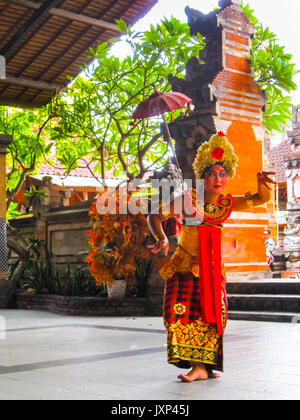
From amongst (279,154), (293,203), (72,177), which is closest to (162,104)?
(293,203)

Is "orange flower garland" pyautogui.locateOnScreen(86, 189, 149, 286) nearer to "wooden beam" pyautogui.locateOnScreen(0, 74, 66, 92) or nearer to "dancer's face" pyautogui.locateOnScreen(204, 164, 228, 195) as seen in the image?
"dancer's face" pyautogui.locateOnScreen(204, 164, 228, 195)

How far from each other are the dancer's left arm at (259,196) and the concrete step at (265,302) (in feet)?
12.7

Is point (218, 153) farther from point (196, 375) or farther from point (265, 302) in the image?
point (265, 302)

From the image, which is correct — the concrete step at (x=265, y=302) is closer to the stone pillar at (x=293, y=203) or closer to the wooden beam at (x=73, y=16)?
the wooden beam at (x=73, y=16)

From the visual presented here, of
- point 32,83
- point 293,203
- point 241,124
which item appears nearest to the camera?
point 241,124

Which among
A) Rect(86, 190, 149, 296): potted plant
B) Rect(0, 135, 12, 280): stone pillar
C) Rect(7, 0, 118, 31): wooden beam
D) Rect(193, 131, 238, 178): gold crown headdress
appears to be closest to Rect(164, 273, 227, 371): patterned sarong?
Rect(193, 131, 238, 178): gold crown headdress

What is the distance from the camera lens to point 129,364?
546cm

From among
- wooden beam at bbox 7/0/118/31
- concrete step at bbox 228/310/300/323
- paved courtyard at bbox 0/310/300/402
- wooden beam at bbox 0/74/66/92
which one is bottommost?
paved courtyard at bbox 0/310/300/402

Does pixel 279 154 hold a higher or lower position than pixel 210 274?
higher

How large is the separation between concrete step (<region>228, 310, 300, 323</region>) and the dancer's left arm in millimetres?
3496

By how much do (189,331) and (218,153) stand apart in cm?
142

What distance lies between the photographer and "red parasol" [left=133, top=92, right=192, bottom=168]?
1012 centimetres
